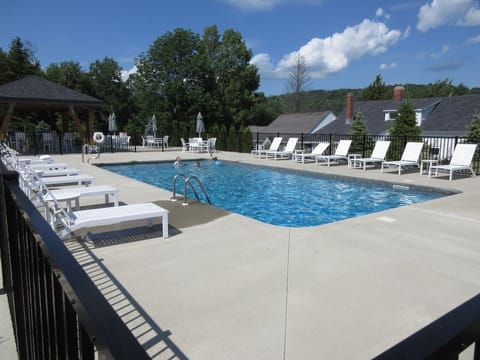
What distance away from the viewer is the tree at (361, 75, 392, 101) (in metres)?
50.3

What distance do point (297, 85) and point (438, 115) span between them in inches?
703

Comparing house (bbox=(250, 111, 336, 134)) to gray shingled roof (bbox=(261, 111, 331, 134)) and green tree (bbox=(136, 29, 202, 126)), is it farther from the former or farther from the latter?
green tree (bbox=(136, 29, 202, 126))

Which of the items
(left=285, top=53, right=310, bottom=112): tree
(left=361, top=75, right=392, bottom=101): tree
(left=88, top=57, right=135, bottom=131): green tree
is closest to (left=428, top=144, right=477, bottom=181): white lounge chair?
(left=88, top=57, right=135, bottom=131): green tree

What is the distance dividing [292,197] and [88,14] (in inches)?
680

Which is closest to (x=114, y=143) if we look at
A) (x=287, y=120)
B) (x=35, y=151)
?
(x=35, y=151)

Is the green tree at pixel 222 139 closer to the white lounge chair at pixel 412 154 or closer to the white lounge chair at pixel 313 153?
the white lounge chair at pixel 313 153

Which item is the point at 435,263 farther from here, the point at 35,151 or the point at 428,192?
the point at 35,151

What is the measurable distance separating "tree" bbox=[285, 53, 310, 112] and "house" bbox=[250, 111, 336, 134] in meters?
3.37

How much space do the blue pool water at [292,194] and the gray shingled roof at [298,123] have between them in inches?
1156

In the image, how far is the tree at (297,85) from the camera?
4395cm

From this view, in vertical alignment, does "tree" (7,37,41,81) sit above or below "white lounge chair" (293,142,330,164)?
above

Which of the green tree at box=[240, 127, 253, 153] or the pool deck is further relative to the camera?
the green tree at box=[240, 127, 253, 153]

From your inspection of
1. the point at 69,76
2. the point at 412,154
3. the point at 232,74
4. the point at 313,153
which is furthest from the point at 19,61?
the point at 412,154

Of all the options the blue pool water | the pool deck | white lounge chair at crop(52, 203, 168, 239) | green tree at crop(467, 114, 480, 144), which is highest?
green tree at crop(467, 114, 480, 144)
